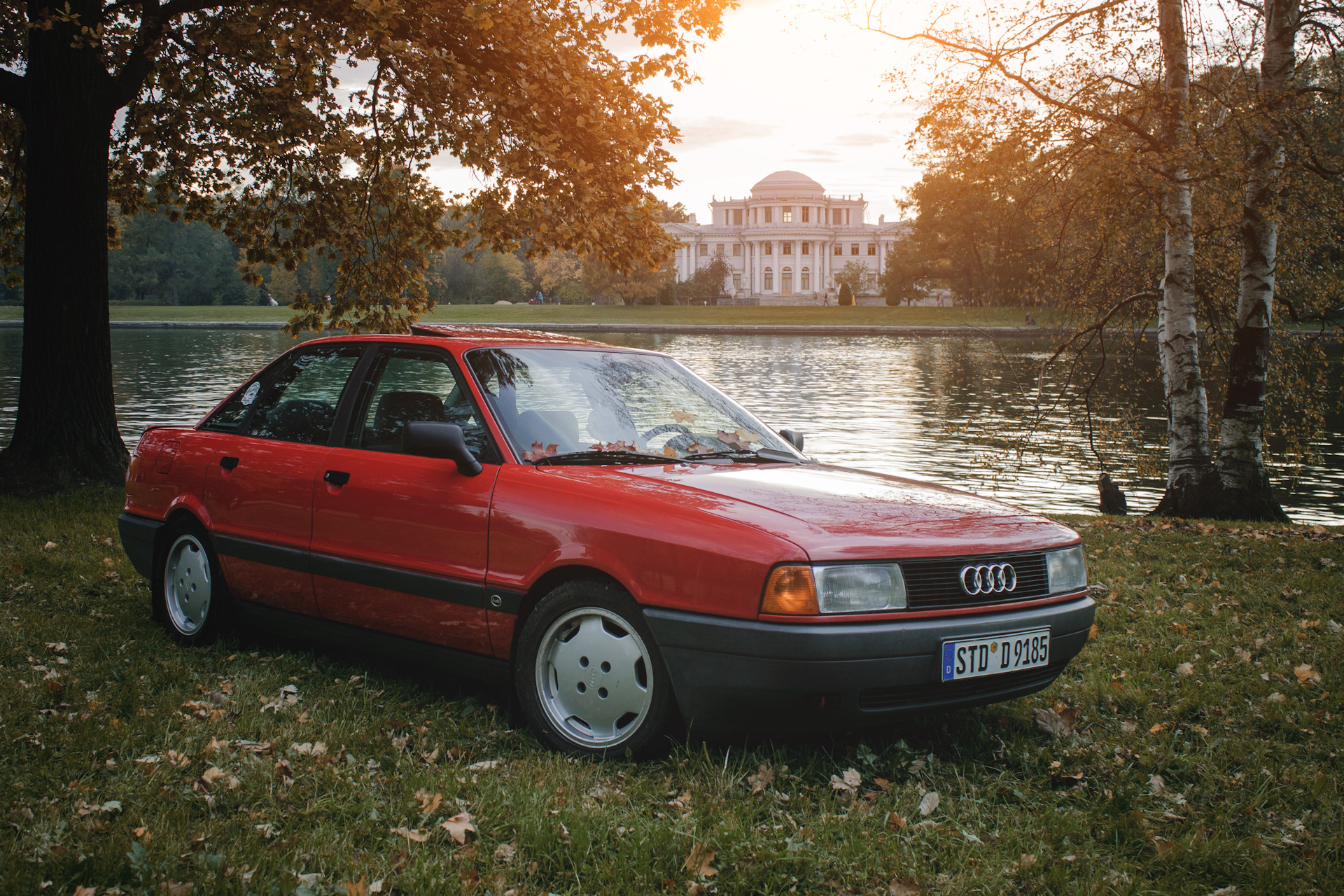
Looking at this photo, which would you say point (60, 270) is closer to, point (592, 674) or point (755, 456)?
point (755, 456)

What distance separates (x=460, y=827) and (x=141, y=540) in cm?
334

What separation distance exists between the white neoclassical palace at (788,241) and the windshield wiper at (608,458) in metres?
144

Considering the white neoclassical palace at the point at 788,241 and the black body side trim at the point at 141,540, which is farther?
the white neoclassical palace at the point at 788,241

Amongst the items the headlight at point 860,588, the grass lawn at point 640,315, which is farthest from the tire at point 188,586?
the grass lawn at point 640,315

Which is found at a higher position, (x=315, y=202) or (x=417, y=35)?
(x=417, y=35)

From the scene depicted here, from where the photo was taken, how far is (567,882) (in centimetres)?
300

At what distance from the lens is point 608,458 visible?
438 centimetres

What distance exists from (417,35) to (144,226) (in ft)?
316

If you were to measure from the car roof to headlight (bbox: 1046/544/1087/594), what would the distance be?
2.00 m

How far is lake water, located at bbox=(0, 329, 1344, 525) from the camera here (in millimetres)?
15797

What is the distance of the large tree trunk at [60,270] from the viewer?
10.3 metres

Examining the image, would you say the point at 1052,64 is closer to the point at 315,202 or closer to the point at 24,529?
the point at 315,202

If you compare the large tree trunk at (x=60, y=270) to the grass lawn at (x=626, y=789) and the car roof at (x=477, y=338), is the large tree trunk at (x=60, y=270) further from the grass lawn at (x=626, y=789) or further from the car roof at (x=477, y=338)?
the car roof at (x=477, y=338)

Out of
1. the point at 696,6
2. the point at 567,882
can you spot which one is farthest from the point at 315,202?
the point at 567,882
